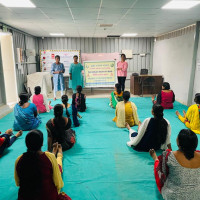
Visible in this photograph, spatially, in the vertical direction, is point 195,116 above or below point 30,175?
below

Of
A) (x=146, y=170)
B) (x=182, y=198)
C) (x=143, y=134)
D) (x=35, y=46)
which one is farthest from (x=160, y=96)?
(x=35, y=46)

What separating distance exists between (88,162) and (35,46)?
305 inches

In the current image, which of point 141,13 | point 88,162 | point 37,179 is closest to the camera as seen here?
point 37,179

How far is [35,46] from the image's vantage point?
905 centimetres

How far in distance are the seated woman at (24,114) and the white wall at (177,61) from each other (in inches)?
199

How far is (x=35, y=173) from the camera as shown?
5.29 feet

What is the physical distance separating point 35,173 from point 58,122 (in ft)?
4.31

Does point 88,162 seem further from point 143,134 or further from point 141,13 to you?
point 141,13

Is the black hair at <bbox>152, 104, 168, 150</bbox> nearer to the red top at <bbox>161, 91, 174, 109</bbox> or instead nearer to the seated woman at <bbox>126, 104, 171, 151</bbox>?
the seated woman at <bbox>126, 104, 171, 151</bbox>

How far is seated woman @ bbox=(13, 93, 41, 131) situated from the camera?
388cm

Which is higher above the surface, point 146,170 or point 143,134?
point 143,134

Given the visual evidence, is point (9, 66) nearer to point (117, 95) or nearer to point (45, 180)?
point (117, 95)

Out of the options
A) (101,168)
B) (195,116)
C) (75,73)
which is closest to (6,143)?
(101,168)

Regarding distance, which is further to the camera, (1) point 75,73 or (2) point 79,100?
(1) point 75,73
